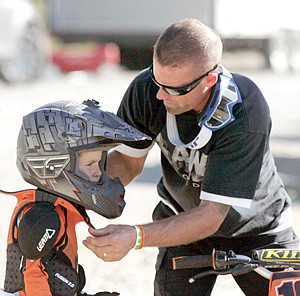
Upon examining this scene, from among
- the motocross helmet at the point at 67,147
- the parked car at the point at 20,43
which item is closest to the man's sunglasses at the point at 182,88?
the motocross helmet at the point at 67,147

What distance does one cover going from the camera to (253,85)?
4.23 m

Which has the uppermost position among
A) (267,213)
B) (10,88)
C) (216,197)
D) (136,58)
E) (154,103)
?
(154,103)

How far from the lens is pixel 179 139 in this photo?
4219mm

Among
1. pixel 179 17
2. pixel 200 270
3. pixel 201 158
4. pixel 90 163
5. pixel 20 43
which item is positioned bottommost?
pixel 179 17

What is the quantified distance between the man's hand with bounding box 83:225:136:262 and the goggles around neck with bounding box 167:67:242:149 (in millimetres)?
604

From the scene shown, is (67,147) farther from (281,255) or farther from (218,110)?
(281,255)

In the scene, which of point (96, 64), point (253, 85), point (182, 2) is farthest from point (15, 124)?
point (182, 2)

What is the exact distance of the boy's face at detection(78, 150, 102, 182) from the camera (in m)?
3.82

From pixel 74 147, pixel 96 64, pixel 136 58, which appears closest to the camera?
pixel 74 147

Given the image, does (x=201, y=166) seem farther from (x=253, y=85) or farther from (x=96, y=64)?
(x=96, y=64)

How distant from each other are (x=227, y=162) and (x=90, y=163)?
0.60 metres

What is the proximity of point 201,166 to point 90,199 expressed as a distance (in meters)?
0.67

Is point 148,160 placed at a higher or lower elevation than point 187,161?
lower

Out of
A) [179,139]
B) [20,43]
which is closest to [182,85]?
[179,139]
